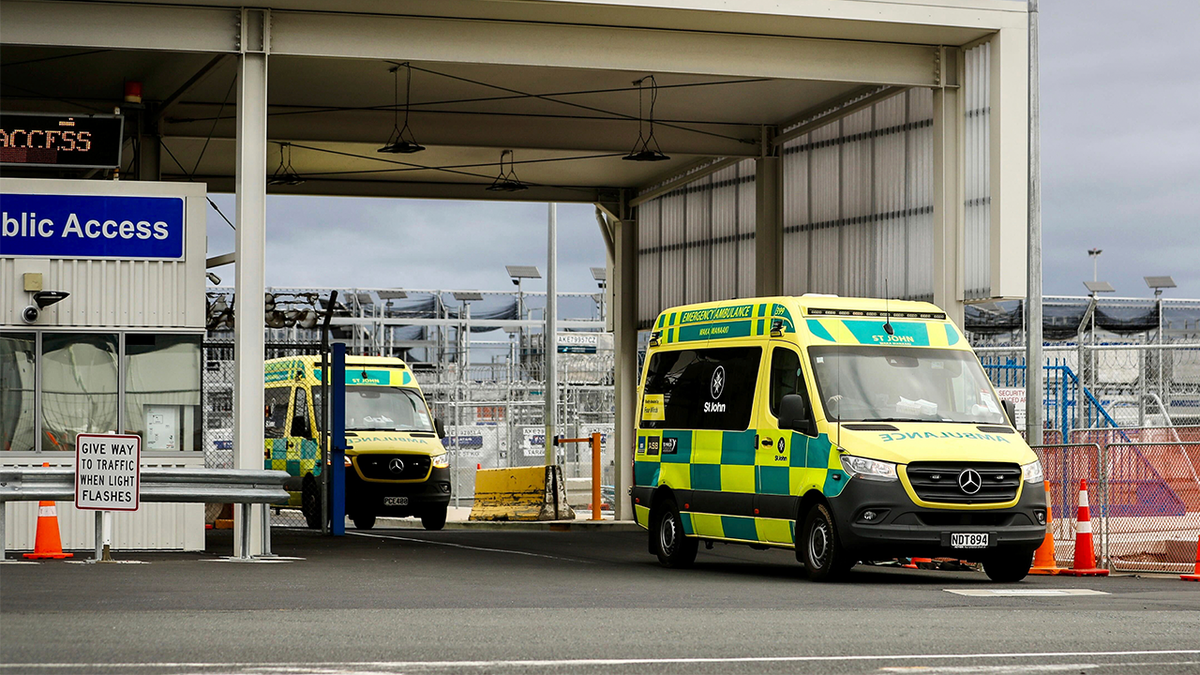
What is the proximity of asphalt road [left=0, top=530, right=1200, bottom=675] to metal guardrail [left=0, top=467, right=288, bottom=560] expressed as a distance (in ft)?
2.29

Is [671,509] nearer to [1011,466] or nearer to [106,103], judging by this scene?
[1011,466]

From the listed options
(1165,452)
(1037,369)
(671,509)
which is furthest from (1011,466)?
(1165,452)

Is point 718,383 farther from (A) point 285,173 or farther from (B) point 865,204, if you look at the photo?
(A) point 285,173

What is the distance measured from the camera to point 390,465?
24641mm

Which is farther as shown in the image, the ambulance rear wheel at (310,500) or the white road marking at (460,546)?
the ambulance rear wheel at (310,500)

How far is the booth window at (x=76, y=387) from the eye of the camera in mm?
16875

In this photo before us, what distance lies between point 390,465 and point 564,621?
14972 mm

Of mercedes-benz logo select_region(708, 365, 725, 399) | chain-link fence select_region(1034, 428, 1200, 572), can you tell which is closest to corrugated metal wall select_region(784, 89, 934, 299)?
chain-link fence select_region(1034, 428, 1200, 572)

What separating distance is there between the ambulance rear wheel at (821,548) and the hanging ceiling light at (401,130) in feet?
29.4

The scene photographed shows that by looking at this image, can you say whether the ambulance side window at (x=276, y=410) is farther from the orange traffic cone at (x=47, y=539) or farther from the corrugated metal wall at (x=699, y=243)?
the orange traffic cone at (x=47, y=539)

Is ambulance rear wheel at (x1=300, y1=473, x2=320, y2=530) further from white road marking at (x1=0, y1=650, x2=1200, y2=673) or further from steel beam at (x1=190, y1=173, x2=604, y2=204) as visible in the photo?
white road marking at (x1=0, y1=650, x2=1200, y2=673)

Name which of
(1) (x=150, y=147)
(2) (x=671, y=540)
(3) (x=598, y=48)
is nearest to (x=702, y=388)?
(2) (x=671, y=540)

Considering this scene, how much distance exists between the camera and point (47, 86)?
22109 millimetres

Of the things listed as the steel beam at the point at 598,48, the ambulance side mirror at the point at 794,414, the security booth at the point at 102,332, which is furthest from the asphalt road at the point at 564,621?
the steel beam at the point at 598,48
